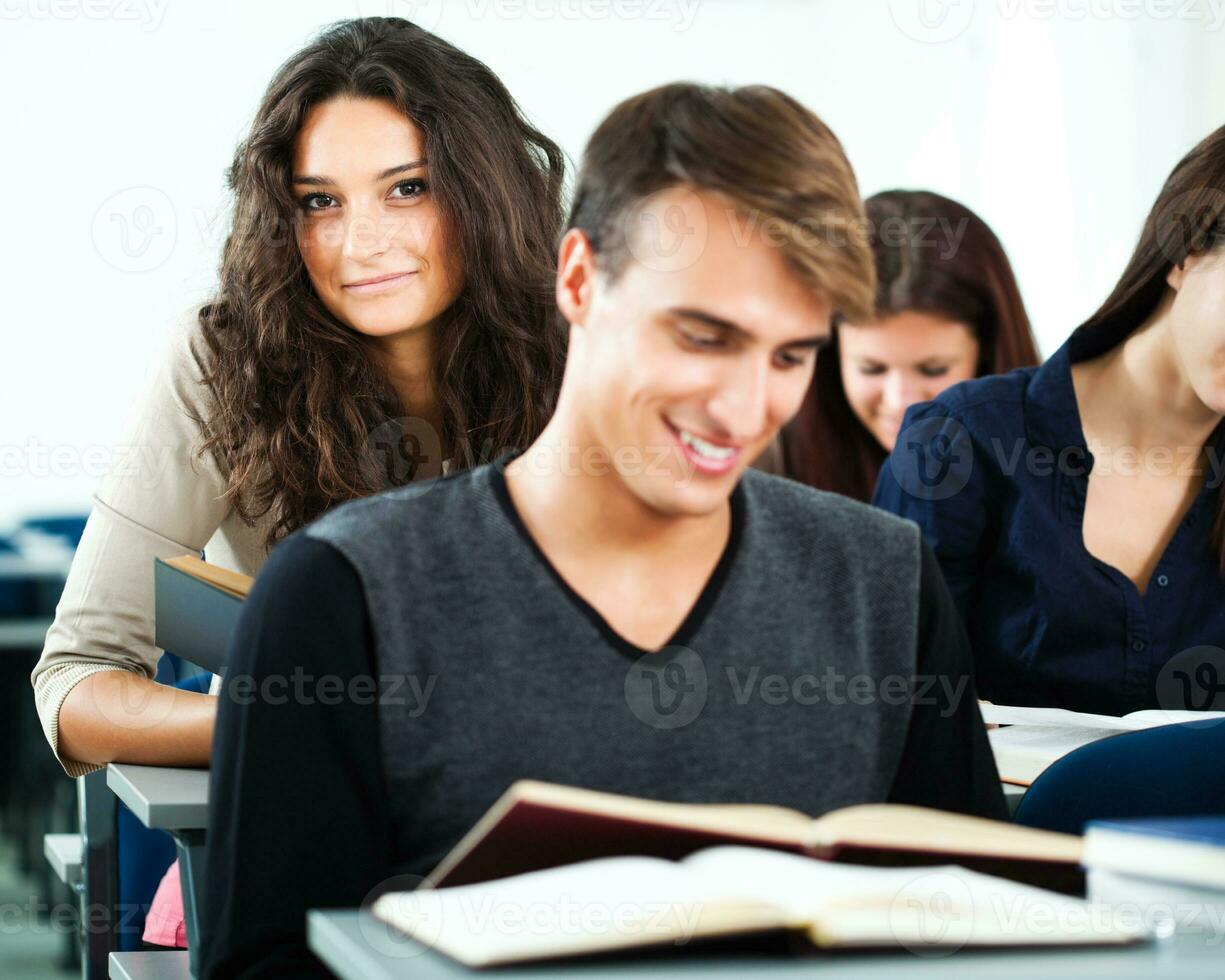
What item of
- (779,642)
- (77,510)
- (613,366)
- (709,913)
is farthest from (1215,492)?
(77,510)

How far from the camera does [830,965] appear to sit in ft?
2.53

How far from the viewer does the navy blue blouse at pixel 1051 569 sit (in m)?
1.99

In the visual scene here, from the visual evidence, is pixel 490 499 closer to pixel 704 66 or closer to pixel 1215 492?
pixel 1215 492

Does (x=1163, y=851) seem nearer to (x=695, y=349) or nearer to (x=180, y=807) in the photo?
(x=695, y=349)

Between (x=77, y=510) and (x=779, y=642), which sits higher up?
(x=779, y=642)

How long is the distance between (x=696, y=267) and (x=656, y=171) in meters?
0.10

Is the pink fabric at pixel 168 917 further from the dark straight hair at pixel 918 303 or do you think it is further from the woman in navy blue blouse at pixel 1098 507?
the dark straight hair at pixel 918 303

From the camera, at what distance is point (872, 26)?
21.5ft

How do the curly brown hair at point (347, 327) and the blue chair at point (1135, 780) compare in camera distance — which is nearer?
the blue chair at point (1135, 780)

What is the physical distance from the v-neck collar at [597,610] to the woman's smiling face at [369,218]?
2.58 feet

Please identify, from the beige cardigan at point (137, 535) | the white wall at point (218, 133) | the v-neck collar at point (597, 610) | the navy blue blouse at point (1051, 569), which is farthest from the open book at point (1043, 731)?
the white wall at point (218, 133)

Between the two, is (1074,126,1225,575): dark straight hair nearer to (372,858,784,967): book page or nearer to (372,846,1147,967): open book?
(372,846,1147,967): open book

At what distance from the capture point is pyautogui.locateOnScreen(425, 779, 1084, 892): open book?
82cm

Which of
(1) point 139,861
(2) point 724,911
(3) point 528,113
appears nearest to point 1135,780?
(2) point 724,911
